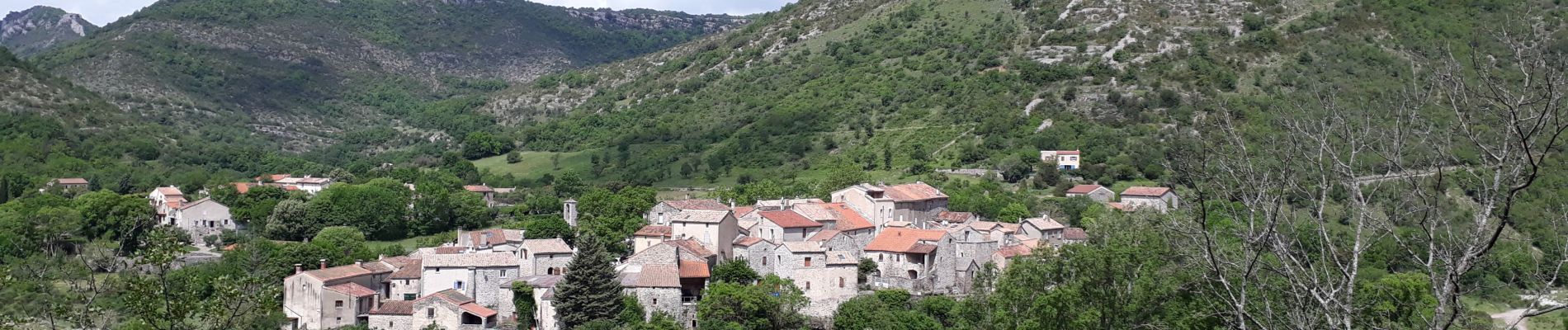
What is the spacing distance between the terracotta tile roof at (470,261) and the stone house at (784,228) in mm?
10519

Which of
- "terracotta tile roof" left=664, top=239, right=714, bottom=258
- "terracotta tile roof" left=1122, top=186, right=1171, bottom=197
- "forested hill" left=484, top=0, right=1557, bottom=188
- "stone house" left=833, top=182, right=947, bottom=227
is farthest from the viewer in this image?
"forested hill" left=484, top=0, right=1557, bottom=188

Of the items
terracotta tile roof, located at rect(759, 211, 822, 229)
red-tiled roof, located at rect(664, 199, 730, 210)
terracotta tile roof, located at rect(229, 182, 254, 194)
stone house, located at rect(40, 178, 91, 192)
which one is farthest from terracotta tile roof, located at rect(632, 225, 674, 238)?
stone house, located at rect(40, 178, 91, 192)

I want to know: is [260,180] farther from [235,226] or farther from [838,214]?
[838,214]

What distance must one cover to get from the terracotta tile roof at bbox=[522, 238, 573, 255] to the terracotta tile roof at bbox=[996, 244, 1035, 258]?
17.6 m

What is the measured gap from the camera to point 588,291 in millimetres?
43438

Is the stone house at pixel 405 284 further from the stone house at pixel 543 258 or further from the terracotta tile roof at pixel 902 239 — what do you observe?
the terracotta tile roof at pixel 902 239

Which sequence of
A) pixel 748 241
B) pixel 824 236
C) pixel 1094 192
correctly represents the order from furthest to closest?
pixel 1094 192 → pixel 824 236 → pixel 748 241

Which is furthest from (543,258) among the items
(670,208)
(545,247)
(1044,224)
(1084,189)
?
(1084,189)

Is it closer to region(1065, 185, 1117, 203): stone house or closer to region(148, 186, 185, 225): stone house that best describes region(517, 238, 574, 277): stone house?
region(148, 186, 185, 225): stone house

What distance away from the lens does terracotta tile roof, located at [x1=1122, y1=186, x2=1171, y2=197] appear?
7425 centimetres

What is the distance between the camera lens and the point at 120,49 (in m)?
165

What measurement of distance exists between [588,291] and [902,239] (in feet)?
48.7

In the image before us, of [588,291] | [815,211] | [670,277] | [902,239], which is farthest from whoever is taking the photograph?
[815,211]

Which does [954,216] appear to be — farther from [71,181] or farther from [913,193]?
[71,181]
